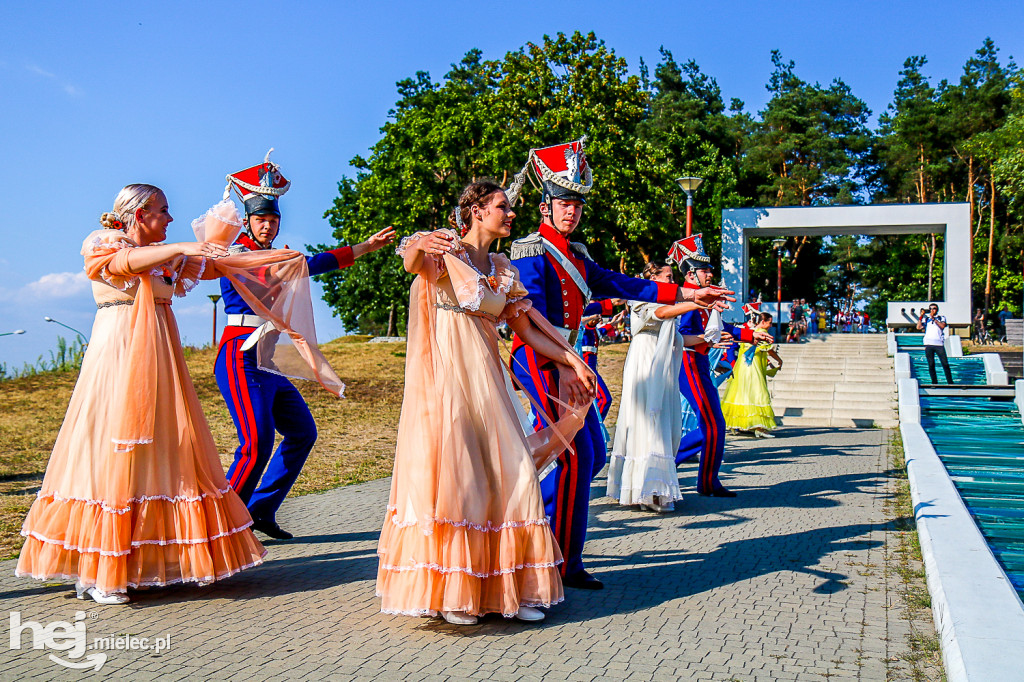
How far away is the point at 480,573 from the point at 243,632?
1.14m

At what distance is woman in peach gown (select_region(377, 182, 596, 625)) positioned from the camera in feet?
Result: 13.3

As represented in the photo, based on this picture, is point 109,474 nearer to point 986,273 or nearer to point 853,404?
point 853,404

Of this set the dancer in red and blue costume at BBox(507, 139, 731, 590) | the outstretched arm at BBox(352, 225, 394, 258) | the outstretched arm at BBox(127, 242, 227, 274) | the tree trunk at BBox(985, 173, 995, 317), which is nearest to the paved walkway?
the dancer in red and blue costume at BBox(507, 139, 731, 590)

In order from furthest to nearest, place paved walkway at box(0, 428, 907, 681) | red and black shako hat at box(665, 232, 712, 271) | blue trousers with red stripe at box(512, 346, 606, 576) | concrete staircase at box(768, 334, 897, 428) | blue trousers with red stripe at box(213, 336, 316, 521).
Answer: concrete staircase at box(768, 334, 897, 428)
red and black shako hat at box(665, 232, 712, 271)
blue trousers with red stripe at box(213, 336, 316, 521)
blue trousers with red stripe at box(512, 346, 606, 576)
paved walkway at box(0, 428, 907, 681)

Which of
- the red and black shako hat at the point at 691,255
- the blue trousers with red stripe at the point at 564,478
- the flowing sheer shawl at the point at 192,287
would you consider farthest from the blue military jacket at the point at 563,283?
the red and black shako hat at the point at 691,255

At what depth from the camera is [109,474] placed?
4.54 metres

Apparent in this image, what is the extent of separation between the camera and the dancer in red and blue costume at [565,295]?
4.98m

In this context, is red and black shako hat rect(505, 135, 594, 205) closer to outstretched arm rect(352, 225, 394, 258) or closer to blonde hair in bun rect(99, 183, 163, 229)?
outstretched arm rect(352, 225, 394, 258)

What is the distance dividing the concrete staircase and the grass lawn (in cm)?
406

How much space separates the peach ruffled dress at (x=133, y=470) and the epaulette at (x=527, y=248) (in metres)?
1.79

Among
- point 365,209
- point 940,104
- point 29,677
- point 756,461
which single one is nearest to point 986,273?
point 940,104

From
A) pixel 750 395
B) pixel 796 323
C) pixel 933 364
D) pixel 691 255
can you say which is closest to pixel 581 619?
pixel 691 255

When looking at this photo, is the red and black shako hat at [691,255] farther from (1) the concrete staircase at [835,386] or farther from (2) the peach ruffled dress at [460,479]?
(1) the concrete staircase at [835,386]

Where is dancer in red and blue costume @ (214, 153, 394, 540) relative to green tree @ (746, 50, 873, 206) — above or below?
below
